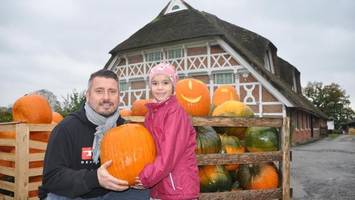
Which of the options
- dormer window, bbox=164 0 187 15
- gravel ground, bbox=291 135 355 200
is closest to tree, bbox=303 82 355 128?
dormer window, bbox=164 0 187 15

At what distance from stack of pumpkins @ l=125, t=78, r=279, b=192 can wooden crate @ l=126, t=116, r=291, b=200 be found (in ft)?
0.45

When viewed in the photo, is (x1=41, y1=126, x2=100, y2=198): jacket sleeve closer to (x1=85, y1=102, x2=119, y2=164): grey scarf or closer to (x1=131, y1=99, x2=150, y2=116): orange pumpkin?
(x1=85, y1=102, x2=119, y2=164): grey scarf

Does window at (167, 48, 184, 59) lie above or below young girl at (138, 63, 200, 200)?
above

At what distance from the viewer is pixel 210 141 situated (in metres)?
3.76

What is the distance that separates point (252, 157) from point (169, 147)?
154 cm

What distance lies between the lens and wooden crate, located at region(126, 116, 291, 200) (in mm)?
3523

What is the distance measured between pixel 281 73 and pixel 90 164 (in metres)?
26.7

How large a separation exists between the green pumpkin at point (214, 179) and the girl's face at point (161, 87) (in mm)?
1256

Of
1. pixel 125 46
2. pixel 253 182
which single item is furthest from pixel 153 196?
pixel 125 46

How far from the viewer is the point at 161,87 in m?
2.80

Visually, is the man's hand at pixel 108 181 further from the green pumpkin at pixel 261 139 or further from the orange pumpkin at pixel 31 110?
the orange pumpkin at pixel 31 110

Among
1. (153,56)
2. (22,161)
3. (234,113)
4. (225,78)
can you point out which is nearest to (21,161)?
(22,161)

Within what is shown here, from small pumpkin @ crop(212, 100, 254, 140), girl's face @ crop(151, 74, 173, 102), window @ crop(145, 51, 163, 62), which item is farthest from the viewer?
window @ crop(145, 51, 163, 62)

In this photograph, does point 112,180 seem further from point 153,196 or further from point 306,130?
point 306,130
